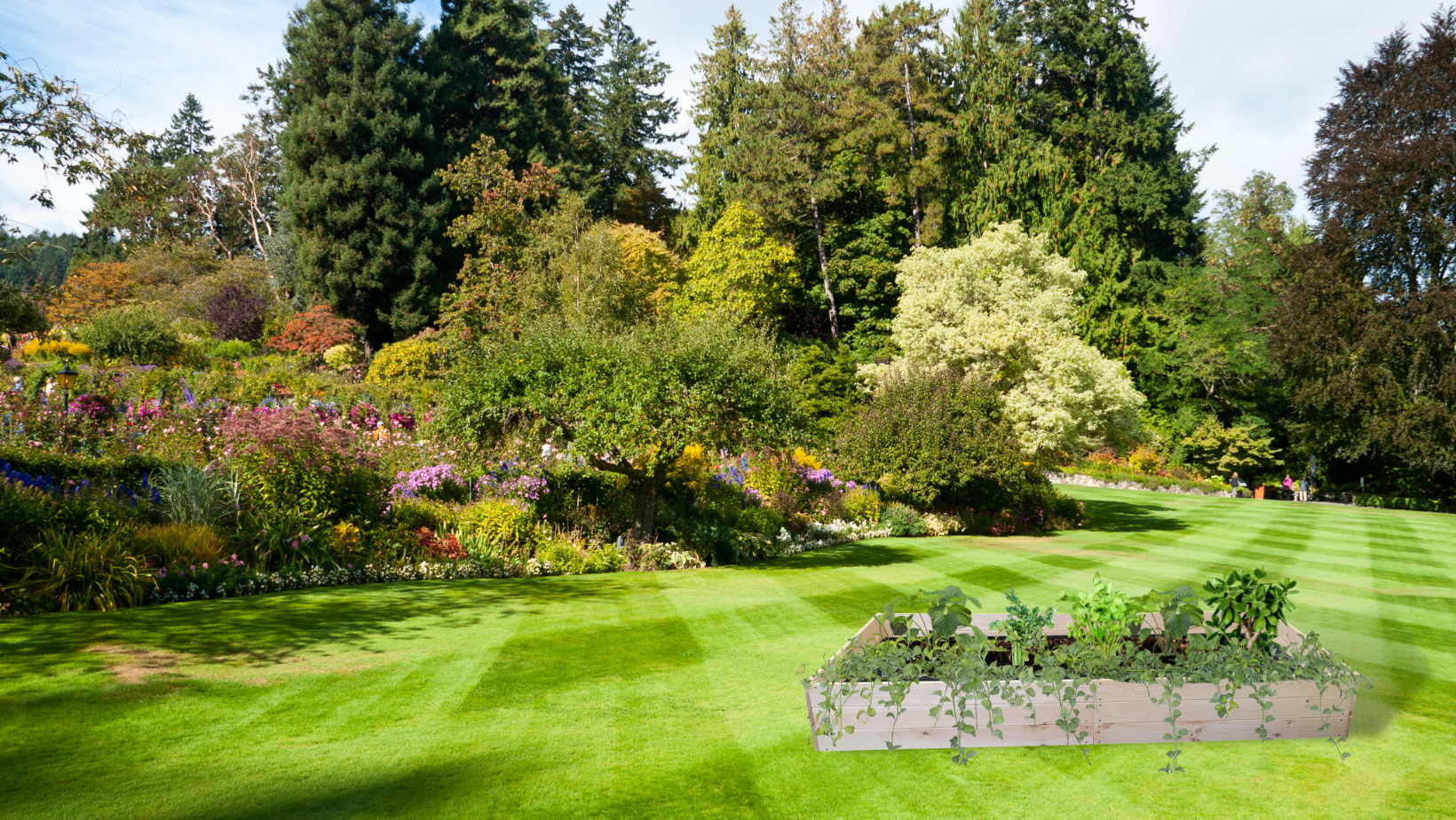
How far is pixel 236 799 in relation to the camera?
392cm

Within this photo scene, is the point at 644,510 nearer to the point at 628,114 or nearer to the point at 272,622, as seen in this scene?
the point at 272,622

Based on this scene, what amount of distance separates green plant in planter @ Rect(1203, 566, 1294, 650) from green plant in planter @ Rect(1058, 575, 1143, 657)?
0.54m

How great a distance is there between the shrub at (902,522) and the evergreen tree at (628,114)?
2879 cm

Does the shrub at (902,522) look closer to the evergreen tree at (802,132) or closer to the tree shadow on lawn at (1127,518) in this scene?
the tree shadow on lawn at (1127,518)

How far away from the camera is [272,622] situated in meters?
7.19

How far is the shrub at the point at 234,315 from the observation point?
3105 cm

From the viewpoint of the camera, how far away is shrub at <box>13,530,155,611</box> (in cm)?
744

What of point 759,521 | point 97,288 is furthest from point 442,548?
point 97,288

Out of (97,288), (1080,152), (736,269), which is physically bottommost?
(97,288)

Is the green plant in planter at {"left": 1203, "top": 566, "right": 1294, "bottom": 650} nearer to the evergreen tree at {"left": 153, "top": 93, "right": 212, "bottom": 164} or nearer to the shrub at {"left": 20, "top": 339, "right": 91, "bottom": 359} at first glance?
the shrub at {"left": 20, "top": 339, "right": 91, "bottom": 359}

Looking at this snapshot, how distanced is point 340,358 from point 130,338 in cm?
685

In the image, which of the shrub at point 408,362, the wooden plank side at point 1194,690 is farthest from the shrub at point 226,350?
the wooden plank side at point 1194,690

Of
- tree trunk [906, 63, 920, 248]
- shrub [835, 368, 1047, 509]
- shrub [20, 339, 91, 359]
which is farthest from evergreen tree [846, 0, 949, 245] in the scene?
shrub [20, 339, 91, 359]

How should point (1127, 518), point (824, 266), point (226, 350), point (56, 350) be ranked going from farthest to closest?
point (824, 266) < point (226, 350) < point (1127, 518) < point (56, 350)
